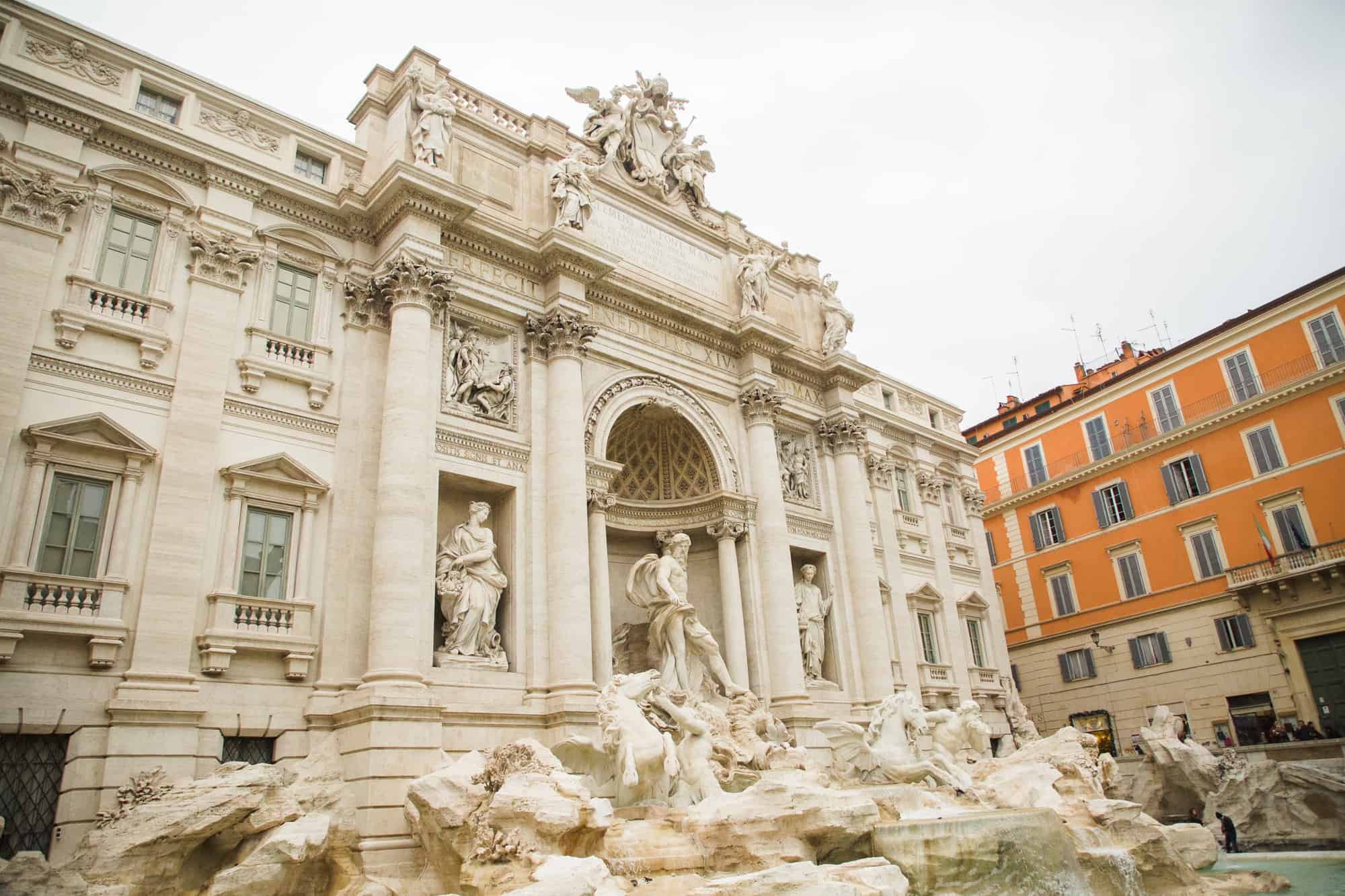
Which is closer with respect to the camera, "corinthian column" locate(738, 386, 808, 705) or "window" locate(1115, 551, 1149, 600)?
"corinthian column" locate(738, 386, 808, 705)

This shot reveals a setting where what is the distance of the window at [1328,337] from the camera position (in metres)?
26.5

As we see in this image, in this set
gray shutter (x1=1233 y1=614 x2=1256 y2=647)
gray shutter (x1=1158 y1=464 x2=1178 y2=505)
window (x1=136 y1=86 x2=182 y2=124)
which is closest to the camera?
window (x1=136 y1=86 x2=182 y2=124)

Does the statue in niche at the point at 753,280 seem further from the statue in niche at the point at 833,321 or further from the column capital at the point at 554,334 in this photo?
the column capital at the point at 554,334

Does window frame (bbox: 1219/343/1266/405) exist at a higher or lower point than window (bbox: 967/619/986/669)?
higher

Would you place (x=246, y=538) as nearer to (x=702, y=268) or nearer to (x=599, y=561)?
(x=599, y=561)

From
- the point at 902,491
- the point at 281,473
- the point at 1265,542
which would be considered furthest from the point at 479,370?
the point at 1265,542

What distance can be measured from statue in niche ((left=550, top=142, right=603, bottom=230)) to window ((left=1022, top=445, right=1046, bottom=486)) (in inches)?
874

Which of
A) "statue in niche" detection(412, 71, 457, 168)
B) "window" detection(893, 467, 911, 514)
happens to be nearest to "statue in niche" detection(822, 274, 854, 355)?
"window" detection(893, 467, 911, 514)

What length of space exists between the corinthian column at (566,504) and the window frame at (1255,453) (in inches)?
817

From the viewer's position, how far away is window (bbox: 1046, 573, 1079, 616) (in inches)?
1284

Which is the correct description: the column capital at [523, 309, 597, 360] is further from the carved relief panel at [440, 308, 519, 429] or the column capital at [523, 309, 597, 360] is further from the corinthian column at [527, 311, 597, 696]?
the carved relief panel at [440, 308, 519, 429]

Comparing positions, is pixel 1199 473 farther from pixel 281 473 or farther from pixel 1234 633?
pixel 281 473

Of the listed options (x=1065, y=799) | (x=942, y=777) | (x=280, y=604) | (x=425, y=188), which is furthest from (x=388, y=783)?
(x=1065, y=799)

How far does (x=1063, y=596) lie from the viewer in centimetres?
3300
